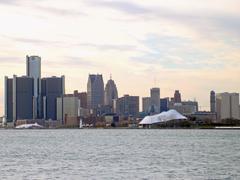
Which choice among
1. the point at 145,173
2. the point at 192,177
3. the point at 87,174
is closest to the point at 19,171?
the point at 87,174

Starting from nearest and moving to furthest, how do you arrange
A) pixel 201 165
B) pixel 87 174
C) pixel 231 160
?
1. pixel 87 174
2. pixel 201 165
3. pixel 231 160

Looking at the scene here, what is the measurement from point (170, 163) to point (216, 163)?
3.99 m

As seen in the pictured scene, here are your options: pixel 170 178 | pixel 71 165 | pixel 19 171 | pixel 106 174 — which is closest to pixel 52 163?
pixel 71 165

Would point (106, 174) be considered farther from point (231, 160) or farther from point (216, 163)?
point (231, 160)

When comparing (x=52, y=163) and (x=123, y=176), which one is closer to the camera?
(x=123, y=176)

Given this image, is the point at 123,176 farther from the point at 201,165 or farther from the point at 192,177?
the point at 201,165

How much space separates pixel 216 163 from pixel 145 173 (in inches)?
438

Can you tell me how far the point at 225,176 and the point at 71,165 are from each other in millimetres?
15036

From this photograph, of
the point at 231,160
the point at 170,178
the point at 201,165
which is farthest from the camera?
the point at 231,160

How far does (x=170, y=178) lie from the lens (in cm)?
4700

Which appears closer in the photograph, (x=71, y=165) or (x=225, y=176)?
(x=225, y=176)

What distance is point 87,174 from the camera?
165 feet

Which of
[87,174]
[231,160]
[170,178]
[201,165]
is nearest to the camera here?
[170,178]

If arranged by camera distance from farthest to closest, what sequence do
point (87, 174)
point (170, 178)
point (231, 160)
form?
1. point (231, 160)
2. point (87, 174)
3. point (170, 178)
